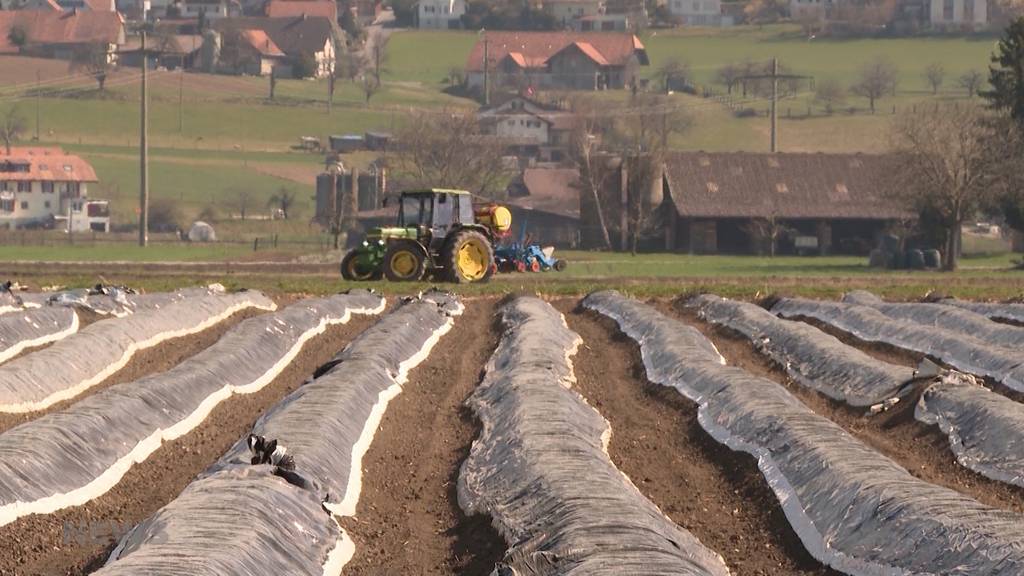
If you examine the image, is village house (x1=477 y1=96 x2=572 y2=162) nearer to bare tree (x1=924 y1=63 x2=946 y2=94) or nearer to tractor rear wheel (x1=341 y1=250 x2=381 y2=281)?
bare tree (x1=924 y1=63 x2=946 y2=94)

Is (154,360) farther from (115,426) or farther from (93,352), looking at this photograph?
(115,426)

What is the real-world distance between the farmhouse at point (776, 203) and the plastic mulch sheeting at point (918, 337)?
3445 cm

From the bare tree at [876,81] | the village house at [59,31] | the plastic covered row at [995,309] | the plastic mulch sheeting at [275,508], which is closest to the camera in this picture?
the plastic mulch sheeting at [275,508]

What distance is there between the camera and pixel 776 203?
66.7 meters

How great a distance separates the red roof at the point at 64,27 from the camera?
5817 inches

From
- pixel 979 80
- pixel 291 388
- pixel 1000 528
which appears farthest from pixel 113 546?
pixel 979 80

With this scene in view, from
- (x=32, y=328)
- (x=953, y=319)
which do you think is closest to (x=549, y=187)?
(x=953, y=319)

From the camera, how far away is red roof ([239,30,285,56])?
146m

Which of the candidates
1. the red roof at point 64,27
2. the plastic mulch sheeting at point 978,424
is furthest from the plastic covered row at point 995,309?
the red roof at point 64,27

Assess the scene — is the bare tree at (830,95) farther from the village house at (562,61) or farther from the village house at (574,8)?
the village house at (574,8)

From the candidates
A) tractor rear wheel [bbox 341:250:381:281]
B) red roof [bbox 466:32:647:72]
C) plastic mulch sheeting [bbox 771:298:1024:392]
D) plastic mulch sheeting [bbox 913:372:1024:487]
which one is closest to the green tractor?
tractor rear wheel [bbox 341:250:381:281]

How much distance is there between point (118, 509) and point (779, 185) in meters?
57.3

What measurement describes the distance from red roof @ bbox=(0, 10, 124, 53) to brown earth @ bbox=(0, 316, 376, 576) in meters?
135

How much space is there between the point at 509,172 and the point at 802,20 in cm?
7749
